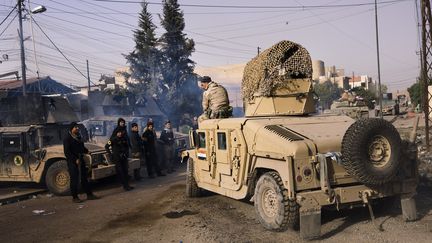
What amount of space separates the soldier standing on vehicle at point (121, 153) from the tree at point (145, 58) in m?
19.5

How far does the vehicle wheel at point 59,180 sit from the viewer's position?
35.3 ft

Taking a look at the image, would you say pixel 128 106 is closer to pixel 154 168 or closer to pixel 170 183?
pixel 154 168

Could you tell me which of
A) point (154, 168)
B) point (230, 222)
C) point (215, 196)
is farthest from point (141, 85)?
point (230, 222)

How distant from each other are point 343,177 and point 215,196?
384cm

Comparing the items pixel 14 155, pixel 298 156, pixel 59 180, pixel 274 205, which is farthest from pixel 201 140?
pixel 14 155

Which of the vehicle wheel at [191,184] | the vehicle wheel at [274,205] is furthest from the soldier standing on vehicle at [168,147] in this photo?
the vehicle wheel at [274,205]

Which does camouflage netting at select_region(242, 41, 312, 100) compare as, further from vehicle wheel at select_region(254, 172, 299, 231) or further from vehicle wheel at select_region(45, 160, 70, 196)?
vehicle wheel at select_region(45, 160, 70, 196)

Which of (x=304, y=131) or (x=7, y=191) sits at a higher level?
(x=304, y=131)

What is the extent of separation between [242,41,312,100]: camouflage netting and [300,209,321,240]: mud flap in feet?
8.56

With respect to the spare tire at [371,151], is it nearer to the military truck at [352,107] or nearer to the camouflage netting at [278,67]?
the camouflage netting at [278,67]

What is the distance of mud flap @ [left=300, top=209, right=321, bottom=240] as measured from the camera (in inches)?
232

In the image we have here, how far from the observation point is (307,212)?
5.90m

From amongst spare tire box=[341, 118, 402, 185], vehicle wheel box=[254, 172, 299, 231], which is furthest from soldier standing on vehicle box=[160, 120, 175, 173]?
spare tire box=[341, 118, 402, 185]

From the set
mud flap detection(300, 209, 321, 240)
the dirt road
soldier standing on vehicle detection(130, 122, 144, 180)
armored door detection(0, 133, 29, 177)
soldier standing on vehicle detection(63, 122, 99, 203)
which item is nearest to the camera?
mud flap detection(300, 209, 321, 240)
